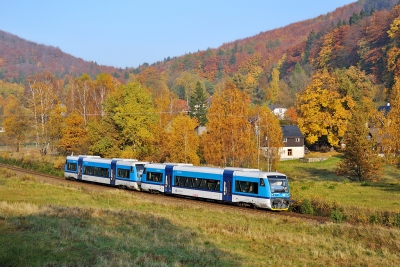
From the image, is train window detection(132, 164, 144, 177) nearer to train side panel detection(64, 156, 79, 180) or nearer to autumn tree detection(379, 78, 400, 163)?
train side panel detection(64, 156, 79, 180)

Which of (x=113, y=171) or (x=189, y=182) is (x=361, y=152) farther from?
(x=113, y=171)

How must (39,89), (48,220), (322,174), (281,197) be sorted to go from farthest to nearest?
(39,89)
(322,174)
(281,197)
(48,220)

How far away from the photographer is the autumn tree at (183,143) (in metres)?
52.0

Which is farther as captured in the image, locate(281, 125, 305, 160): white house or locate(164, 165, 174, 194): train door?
locate(281, 125, 305, 160): white house

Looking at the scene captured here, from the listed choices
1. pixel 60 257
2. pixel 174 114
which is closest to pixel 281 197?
pixel 60 257

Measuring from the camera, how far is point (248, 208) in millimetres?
31344

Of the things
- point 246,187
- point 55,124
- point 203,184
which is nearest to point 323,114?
point 55,124

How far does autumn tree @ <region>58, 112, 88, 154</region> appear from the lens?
65.0 metres

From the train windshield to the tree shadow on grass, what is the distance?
906cm

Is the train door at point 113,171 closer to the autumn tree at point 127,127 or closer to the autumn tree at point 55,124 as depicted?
the autumn tree at point 127,127

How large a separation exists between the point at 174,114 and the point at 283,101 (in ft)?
234

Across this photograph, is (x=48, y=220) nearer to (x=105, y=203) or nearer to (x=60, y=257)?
(x=60, y=257)

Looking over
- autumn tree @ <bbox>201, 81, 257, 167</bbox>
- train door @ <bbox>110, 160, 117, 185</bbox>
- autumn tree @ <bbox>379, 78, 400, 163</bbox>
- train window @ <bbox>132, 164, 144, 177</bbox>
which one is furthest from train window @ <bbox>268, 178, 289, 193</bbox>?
autumn tree @ <bbox>379, 78, 400, 163</bbox>

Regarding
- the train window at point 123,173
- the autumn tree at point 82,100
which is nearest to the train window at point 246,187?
the train window at point 123,173
